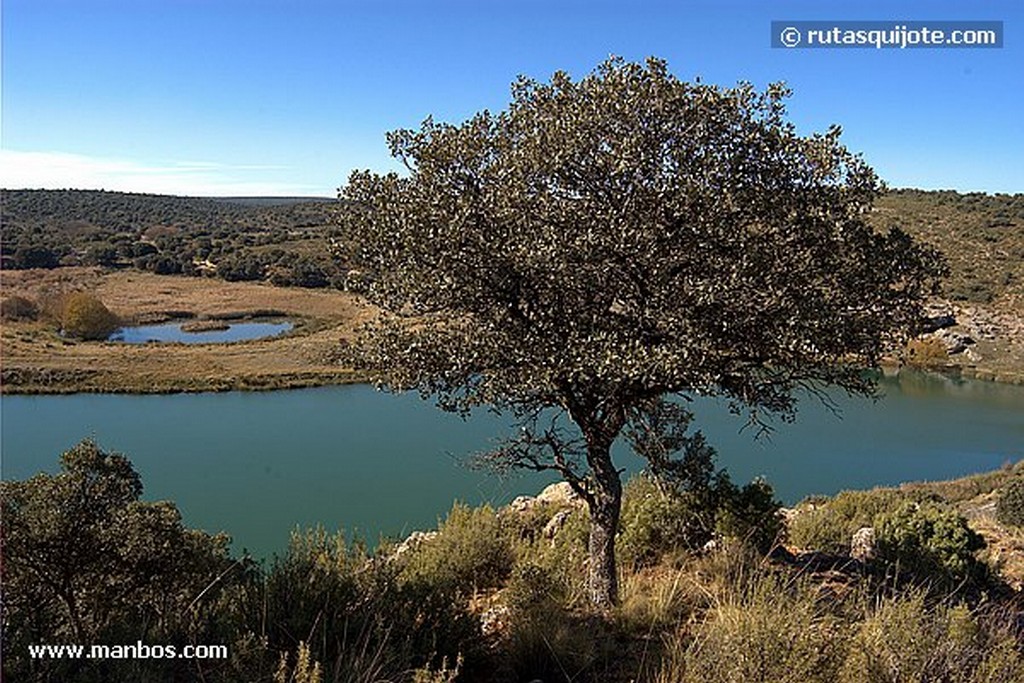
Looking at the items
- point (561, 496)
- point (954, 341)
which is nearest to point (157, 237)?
point (954, 341)

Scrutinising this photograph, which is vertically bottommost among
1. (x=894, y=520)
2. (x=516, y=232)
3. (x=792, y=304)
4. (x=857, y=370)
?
(x=894, y=520)

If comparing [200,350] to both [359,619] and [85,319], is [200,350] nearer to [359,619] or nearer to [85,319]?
[85,319]

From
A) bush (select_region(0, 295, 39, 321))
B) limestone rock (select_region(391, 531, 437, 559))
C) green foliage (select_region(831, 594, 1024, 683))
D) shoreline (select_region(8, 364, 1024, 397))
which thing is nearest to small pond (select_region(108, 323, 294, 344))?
bush (select_region(0, 295, 39, 321))

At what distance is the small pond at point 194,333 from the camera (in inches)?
1989

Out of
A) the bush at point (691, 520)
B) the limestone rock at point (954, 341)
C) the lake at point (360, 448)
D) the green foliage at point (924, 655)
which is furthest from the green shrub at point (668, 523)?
the limestone rock at point (954, 341)

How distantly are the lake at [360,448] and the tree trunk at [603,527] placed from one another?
10.9 m

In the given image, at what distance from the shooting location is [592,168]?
595 centimetres

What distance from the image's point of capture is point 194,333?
172 feet

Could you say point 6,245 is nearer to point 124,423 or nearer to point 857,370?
point 124,423

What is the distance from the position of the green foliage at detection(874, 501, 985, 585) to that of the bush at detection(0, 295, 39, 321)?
55.2 m

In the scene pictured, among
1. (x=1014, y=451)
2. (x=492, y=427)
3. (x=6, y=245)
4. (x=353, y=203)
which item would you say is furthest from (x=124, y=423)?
(x=6, y=245)

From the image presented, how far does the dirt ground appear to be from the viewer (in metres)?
41.1

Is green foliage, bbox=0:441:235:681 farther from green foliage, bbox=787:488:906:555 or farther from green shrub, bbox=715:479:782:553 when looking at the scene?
green foliage, bbox=787:488:906:555

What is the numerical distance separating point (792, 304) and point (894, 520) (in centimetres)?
728
